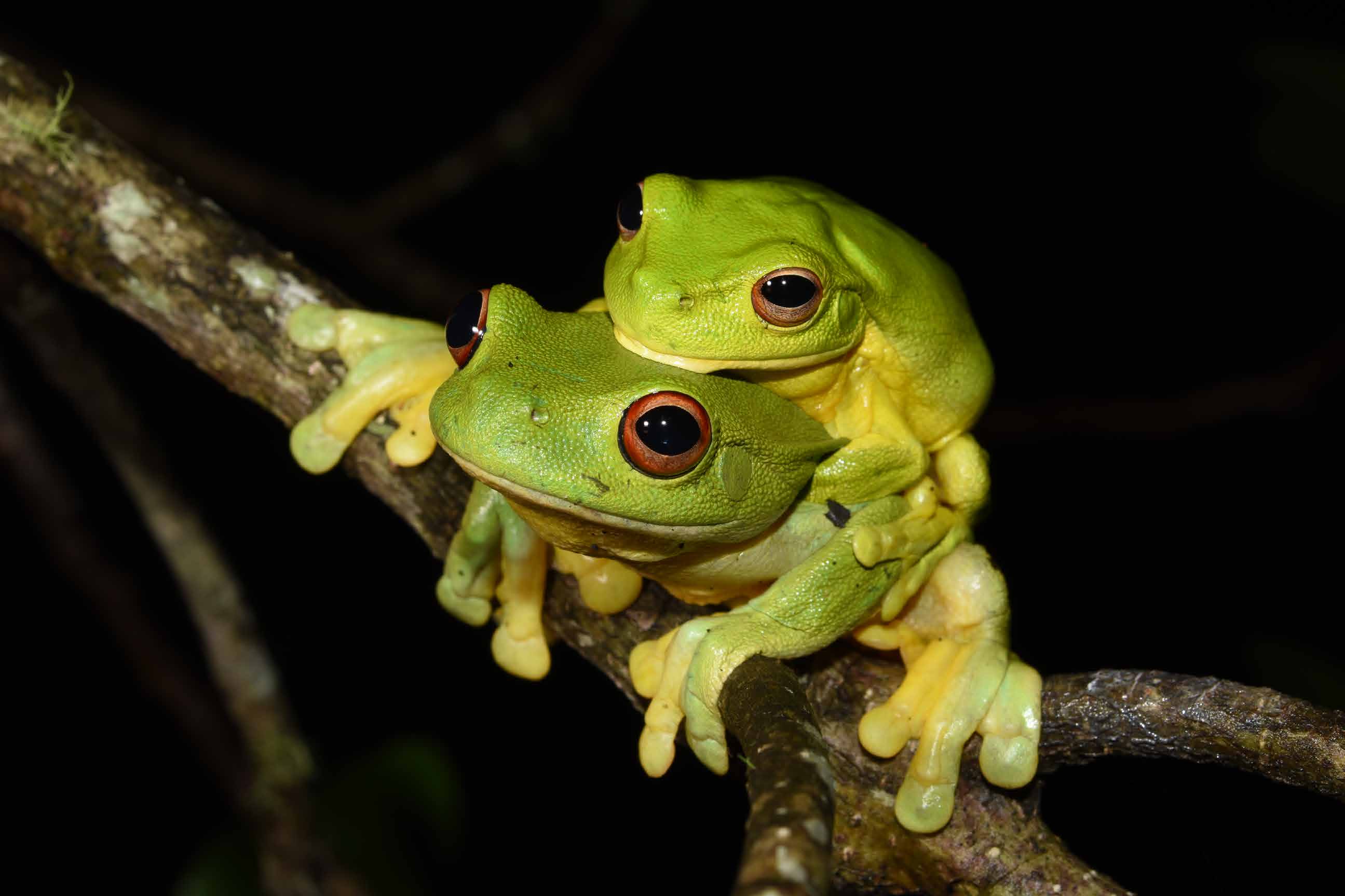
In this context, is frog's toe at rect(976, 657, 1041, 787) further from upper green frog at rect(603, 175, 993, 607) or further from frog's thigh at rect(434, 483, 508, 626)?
frog's thigh at rect(434, 483, 508, 626)

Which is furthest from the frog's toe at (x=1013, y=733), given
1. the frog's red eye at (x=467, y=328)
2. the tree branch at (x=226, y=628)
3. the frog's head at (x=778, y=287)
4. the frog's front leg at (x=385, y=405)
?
the tree branch at (x=226, y=628)

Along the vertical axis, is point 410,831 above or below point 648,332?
below

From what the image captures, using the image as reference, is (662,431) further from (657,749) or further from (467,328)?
(657,749)

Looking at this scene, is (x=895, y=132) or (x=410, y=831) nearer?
(x=410, y=831)

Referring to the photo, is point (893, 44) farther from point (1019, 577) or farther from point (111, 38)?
point (111, 38)

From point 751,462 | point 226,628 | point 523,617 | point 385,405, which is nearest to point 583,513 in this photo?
point 751,462

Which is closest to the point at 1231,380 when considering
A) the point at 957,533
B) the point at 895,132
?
the point at 895,132
